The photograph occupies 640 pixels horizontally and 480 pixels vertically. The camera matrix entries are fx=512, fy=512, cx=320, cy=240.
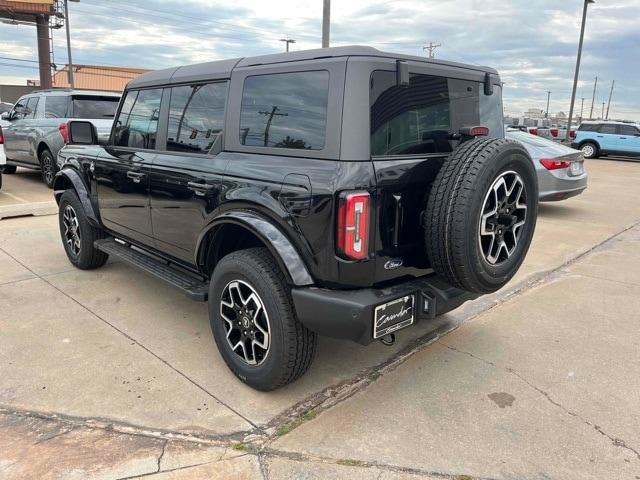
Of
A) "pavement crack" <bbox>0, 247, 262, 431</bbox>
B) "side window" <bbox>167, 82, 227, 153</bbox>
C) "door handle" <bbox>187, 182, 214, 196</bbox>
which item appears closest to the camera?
"pavement crack" <bbox>0, 247, 262, 431</bbox>

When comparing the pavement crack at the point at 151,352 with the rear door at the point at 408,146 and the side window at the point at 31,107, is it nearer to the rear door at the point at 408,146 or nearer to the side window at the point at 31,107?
the rear door at the point at 408,146

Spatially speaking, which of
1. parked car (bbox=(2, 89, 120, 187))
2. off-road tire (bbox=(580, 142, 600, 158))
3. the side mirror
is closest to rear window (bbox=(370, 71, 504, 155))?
the side mirror

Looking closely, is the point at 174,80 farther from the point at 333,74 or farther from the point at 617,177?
the point at 617,177

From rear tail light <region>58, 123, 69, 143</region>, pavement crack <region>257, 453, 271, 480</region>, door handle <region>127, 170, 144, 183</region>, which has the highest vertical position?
rear tail light <region>58, 123, 69, 143</region>

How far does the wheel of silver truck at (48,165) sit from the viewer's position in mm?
9250

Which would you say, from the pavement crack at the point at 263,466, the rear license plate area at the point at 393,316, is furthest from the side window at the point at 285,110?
the pavement crack at the point at 263,466

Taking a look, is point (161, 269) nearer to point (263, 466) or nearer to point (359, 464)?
point (263, 466)

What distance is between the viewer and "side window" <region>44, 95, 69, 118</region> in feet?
29.3

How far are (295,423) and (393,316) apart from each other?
0.78 metres

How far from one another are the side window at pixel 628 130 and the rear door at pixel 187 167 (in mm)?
22804

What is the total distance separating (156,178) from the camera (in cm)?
366

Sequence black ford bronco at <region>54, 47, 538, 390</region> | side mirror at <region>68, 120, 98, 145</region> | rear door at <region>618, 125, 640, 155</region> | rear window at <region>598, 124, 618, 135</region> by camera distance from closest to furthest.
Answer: black ford bronco at <region>54, 47, 538, 390</region>, side mirror at <region>68, 120, 98, 145</region>, rear door at <region>618, 125, 640, 155</region>, rear window at <region>598, 124, 618, 135</region>

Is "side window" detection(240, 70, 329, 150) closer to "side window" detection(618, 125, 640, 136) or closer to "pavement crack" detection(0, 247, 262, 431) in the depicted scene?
"pavement crack" detection(0, 247, 262, 431)

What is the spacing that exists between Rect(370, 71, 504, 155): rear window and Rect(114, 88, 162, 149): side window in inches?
77.2
